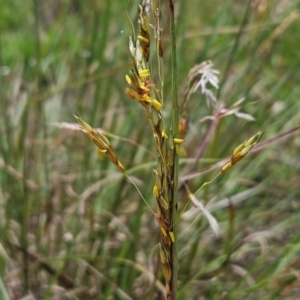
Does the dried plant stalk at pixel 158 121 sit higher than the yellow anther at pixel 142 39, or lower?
lower

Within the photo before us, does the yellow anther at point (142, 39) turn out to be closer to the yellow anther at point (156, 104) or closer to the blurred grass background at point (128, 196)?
the yellow anther at point (156, 104)

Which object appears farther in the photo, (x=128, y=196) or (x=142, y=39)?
(x=128, y=196)

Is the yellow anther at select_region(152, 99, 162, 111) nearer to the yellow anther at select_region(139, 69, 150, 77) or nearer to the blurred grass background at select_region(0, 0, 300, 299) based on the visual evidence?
the yellow anther at select_region(139, 69, 150, 77)

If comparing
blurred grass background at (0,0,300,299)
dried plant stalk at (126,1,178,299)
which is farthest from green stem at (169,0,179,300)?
blurred grass background at (0,0,300,299)

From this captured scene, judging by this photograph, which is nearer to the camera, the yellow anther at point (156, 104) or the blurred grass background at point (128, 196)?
the yellow anther at point (156, 104)

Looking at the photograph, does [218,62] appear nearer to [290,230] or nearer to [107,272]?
[290,230]

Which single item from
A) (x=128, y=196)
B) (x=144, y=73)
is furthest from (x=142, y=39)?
(x=128, y=196)

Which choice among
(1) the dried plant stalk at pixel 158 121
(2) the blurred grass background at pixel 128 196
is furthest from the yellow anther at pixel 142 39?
(2) the blurred grass background at pixel 128 196

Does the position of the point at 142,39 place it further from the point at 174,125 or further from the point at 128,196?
the point at 128,196

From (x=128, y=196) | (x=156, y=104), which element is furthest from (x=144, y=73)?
(x=128, y=196)
